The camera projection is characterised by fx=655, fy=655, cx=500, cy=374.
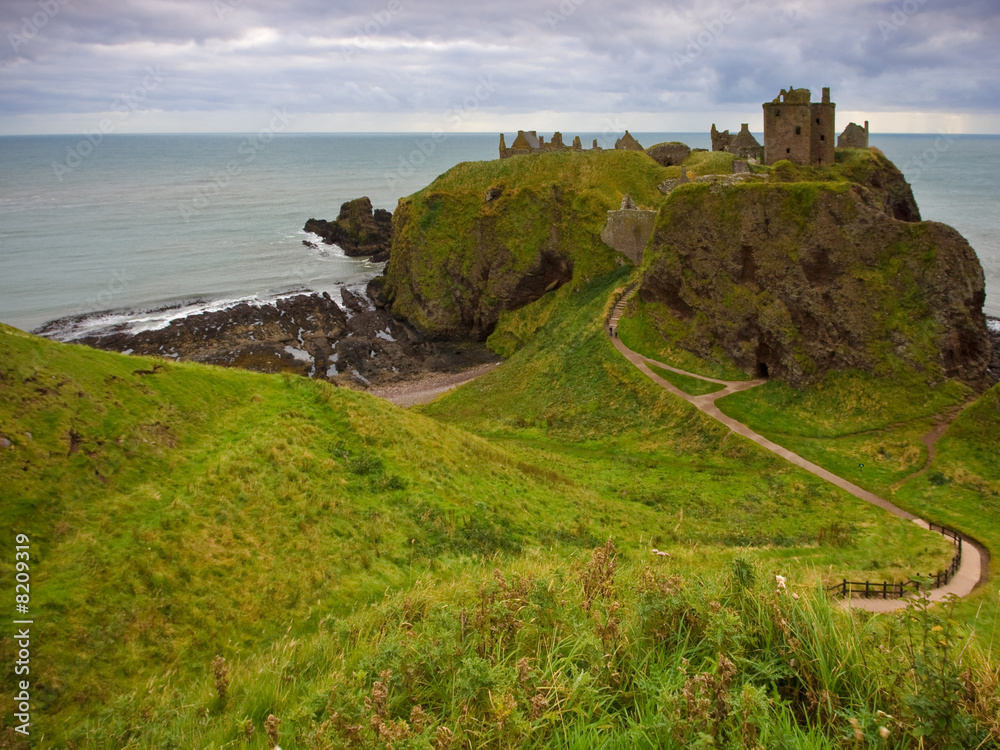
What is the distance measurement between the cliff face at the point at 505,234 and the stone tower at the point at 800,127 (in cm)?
1125

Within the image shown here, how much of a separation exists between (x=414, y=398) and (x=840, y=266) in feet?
99.9

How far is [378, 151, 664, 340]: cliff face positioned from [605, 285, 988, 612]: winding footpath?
36.2 feet

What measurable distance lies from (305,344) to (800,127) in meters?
48.8

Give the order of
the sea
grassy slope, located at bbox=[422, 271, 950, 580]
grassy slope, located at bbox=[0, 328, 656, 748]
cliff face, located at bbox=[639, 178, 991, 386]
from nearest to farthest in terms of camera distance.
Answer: grassy slope, located at bbox=[0, 328, 656, 748], grassy slope, located at bbox=[422, 271, 950, 580], cliff face, located at bbox=[639, 178, 991, 386], the sea

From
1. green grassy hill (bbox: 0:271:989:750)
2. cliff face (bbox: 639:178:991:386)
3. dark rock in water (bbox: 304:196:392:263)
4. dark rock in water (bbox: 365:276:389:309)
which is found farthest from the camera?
dark rock in water (bbox: 304:196:392:263)

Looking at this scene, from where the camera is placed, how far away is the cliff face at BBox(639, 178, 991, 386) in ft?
105

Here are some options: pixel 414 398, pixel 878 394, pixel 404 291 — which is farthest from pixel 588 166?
pixel 878 394

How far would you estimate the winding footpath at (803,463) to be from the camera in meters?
17.0

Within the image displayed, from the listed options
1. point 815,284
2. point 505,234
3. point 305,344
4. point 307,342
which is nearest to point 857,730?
point 815,284

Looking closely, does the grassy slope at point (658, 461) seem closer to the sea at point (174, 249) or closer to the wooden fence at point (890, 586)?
the wooden fence at point (890, 586)

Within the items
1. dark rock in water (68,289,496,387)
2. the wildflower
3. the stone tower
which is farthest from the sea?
the wildflower

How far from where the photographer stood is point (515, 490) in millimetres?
23688

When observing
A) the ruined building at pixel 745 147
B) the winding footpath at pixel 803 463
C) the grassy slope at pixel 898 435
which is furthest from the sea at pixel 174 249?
the winding footpath at pixel 803 463

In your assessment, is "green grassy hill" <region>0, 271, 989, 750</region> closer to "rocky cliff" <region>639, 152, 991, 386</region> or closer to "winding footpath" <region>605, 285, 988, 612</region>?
"winding footpath" <region>605, 285, 988, 612</region>
